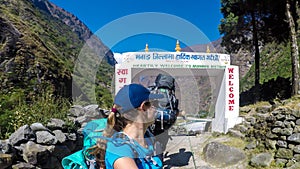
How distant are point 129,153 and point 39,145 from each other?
264cm

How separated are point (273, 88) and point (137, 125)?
1103 centimetres

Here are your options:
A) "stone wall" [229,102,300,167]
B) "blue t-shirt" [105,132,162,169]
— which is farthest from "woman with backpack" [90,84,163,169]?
"stone wall" [229,102,300,167]

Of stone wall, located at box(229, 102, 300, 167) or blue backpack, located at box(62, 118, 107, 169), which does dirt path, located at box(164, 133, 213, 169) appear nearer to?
stone wall, located at box(229, 102, 300, 167)

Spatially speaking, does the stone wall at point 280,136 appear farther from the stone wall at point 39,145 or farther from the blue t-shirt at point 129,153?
the blue t-shirt at point 129,153

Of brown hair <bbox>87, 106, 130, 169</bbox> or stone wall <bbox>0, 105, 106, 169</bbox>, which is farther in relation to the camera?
stone wall <bbox>0, 105, 106, 169</bbox>

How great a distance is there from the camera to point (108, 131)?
1.30 meters

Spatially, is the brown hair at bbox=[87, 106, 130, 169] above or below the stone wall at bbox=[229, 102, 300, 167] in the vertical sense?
above

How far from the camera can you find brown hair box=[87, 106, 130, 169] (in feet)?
4.07

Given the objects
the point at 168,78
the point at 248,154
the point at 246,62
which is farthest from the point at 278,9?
the point at 246,62

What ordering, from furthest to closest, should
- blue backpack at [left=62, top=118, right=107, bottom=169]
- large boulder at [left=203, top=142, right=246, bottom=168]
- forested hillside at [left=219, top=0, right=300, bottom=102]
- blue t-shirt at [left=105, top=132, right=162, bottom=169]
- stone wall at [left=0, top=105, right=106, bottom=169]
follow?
forested hillside at [left=219, top=0, right=300, bottom=102] → large boulder at [left=203, top=142, right=246, bottom=168] → stone wall at [left=0, top=105, right=106, bottom=169] → blue backpack at [left=62, top=118, right=107, bottom=169] → blue t-shirt at [left=105, top=132, right=162, bottom=169]

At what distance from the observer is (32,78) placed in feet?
17.3

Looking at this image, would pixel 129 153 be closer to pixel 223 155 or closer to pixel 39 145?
pixel 39 145

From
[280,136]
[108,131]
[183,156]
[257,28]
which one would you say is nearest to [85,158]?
[108,131]

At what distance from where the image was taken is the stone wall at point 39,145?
308 cm
